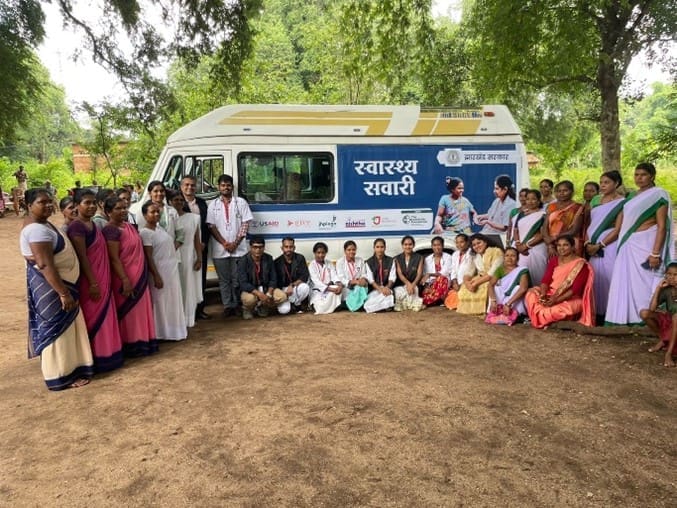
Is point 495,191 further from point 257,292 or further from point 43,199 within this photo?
point 43,199

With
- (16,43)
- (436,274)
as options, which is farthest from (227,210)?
(16,43)

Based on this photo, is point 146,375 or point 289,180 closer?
point 146,375

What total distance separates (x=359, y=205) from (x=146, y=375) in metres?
3.74

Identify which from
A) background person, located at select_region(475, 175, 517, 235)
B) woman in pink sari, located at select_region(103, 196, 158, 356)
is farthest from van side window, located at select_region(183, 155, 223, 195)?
background person, located at select_region(475, 175, 517, 235)

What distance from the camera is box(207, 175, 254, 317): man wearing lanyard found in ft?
21.0

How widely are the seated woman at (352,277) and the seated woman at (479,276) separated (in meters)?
1.28

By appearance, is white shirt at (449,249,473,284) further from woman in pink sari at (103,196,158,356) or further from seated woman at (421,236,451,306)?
woman in pink sari at (103,196,158,356)

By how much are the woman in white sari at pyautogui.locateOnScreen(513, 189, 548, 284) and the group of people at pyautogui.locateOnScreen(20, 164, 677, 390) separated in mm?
15

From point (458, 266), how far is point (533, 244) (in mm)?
1062

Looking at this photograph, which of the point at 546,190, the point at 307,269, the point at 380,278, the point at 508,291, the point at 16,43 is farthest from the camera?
the point at 16,43

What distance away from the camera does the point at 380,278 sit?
22.8ft

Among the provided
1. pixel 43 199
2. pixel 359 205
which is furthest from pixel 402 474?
pixel 359 205

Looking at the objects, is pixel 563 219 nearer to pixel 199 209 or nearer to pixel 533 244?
pixel 533 244

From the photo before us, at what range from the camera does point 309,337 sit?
5.54 meters
